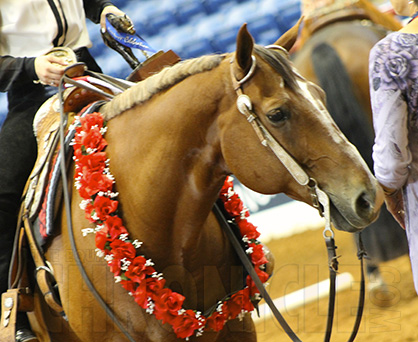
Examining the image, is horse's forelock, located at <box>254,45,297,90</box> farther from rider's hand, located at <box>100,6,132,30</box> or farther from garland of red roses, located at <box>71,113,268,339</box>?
rider's hand, located at <box>100,6,132,30</box>

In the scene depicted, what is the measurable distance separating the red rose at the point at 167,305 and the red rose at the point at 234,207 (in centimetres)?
39

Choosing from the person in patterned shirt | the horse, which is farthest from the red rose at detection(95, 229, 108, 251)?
the horse

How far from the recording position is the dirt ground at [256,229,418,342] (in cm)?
331

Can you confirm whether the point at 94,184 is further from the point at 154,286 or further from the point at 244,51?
the point at 244,51

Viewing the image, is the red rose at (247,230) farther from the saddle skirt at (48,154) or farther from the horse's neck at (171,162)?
the saddle skirt at (48,154)

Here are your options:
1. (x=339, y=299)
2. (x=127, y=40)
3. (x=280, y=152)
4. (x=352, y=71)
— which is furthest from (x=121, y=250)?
(x=339, y=299)

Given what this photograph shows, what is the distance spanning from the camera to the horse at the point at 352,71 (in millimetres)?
3279

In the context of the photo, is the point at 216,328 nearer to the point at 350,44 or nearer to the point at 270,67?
the point at 270,67

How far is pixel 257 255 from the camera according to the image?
2029 millimetres

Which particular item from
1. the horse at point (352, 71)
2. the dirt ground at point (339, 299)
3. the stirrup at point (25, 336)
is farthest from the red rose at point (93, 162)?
the dirt ground at point (339, 299)

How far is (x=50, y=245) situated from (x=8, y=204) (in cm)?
26

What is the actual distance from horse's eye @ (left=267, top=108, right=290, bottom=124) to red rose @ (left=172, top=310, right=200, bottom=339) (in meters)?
0.66

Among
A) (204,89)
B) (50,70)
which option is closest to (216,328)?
(204,89)

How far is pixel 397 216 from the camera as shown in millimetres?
2039
